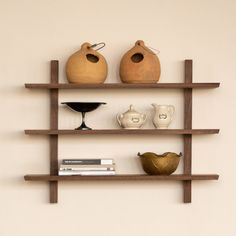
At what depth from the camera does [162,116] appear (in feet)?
9.45

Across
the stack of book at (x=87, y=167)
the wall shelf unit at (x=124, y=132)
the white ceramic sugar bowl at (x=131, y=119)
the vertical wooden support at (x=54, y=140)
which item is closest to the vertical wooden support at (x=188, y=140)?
the wall shelf unit at (x=124, y=132)

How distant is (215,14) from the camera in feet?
9.97

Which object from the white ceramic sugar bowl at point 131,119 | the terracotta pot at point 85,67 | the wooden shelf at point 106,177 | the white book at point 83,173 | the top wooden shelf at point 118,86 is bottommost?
the wooden shelf at point 106,177

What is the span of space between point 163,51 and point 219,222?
100 centimetres

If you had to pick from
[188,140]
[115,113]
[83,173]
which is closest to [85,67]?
[115,113]

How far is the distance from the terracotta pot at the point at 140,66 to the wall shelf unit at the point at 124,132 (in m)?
0.04

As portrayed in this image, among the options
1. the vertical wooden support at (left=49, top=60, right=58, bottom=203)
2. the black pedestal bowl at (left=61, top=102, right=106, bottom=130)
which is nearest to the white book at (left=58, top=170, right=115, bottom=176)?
the vertical wooden support at (left=49, top=60, right=58, bottom=203)

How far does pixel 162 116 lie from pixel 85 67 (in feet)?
1.58

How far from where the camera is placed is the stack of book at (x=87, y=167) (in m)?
2.86

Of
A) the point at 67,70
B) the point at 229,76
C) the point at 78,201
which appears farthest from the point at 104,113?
the point at 229,76

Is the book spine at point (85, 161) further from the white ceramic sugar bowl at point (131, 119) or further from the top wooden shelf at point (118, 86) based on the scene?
the top wooden shelf at point (118, 86)

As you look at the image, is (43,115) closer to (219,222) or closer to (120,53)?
(120,53)

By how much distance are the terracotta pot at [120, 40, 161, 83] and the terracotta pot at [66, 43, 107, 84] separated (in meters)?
0.11

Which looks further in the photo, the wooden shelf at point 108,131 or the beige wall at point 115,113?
the beige wall at point 115,113
